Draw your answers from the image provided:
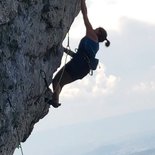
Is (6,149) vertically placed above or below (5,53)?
below

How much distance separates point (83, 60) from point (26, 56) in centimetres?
264

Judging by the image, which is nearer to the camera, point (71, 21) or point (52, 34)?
point (52, 34)

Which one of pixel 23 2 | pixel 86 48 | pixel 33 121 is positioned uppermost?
pixel 23 2

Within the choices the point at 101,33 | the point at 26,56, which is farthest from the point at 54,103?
the point at 101,33

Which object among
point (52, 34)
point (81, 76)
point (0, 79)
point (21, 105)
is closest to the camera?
point (0, 79)

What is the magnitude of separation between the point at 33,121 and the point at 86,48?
295 cm

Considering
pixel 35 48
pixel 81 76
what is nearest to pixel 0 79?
pixel 35 48

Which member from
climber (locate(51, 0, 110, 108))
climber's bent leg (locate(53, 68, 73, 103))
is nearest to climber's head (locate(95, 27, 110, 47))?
climber (locate(51, 0, 110, 108))

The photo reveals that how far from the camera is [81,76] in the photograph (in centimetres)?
1772

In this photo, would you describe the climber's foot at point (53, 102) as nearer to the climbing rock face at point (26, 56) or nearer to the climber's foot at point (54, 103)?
the climber's foot at point (54, 103)

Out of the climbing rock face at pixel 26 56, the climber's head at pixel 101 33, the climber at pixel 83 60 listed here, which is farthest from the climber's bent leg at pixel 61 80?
the climber's head at pixel 101 33

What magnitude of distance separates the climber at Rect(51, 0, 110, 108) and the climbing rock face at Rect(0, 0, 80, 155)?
0.43 metres

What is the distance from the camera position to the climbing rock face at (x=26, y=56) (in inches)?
557

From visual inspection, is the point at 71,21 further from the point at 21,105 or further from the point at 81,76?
the point at 21,105
